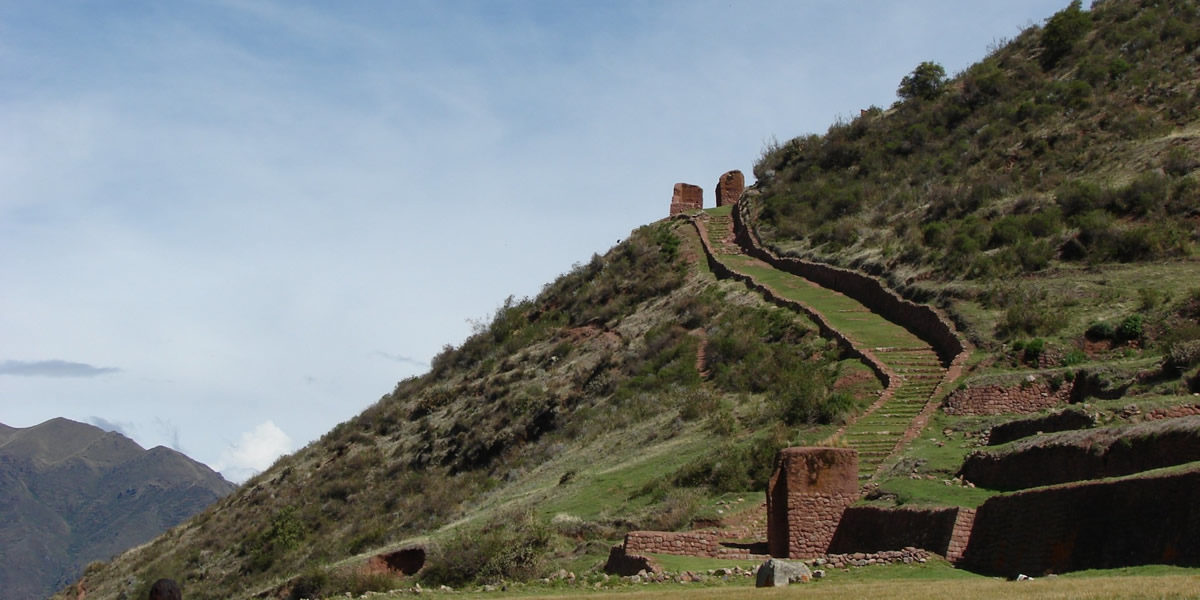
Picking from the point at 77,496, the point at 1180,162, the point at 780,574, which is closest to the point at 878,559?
the point at 780,574

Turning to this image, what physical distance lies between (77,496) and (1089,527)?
13916cm

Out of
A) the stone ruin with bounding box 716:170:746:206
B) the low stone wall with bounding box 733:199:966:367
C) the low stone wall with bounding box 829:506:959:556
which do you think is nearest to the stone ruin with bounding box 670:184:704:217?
the stone ruin with bounding box 716:170:746:206

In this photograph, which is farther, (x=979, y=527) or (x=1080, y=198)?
(x=1080, y=198)

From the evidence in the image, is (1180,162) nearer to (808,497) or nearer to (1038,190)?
(1038,190)

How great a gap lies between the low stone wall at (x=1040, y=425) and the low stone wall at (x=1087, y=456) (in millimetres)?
750

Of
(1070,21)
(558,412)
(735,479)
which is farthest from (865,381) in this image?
(1070,21)

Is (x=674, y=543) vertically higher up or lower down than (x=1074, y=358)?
lower down

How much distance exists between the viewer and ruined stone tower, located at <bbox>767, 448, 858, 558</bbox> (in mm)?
19094

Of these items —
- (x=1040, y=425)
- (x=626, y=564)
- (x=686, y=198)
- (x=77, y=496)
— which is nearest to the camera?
(x=626, y=564)

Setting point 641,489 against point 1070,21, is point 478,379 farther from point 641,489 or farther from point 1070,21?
point 1070,21

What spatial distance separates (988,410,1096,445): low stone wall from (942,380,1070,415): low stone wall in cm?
198

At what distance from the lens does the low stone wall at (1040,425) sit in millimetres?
18469

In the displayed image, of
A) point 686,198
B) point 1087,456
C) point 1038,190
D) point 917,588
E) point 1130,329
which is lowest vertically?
point 917,588

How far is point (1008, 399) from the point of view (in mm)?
23578
